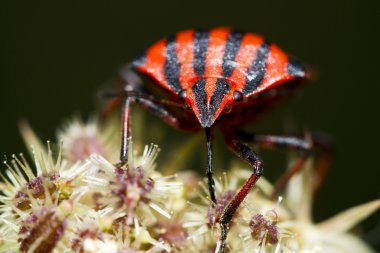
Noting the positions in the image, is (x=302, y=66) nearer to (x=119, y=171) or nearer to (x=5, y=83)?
(x=119, y=171)

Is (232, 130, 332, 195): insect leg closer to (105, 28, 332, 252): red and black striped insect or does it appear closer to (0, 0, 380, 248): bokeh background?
(105, 28, 332, 252): red and black striped insect

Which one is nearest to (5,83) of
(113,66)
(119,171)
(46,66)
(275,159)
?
(46,66)

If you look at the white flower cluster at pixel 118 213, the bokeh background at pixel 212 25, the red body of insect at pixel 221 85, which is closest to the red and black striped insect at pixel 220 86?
the red body of insect at pixel 221 85

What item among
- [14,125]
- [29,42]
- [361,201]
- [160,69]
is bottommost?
[361,201]

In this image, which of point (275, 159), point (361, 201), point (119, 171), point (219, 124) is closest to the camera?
point (119, 171)

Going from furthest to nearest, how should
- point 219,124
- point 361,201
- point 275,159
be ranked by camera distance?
point 275,159 → point 361,201 → point 219,124

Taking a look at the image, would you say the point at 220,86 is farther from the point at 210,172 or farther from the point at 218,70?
the point at 210,172

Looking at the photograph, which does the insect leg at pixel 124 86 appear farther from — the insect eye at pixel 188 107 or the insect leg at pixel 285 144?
the insect leg at pixel 285 144
